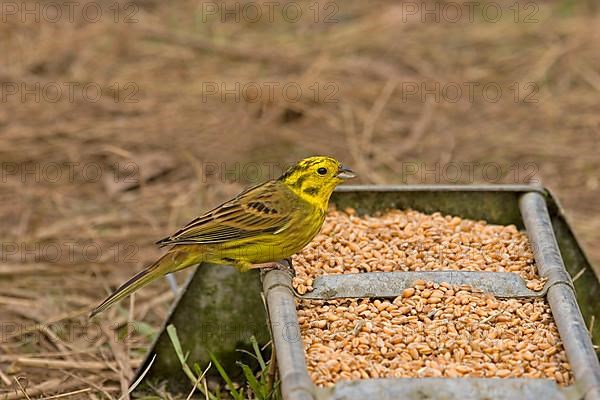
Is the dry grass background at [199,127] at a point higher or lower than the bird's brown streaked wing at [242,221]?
higher

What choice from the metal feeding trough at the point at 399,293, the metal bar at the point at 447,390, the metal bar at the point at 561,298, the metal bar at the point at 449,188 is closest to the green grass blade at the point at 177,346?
the metal feeding trough at the point at 399,293

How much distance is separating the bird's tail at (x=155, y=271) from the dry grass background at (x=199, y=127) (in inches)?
20.6

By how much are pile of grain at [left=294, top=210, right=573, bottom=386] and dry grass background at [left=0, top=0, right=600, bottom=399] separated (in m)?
1.32

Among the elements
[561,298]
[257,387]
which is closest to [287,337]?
[257,387]

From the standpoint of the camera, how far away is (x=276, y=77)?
8.32 meters

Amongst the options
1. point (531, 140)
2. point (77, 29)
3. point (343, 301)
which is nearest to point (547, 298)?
point (343, 301)

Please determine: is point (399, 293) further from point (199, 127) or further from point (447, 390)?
point (199, 127)

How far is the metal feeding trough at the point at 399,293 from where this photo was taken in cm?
320

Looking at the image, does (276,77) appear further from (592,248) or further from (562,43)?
(592,248)

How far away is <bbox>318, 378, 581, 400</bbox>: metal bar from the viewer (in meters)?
3.17

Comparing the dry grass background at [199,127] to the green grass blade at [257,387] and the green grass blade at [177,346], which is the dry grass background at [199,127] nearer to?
the green grass blade at [177,346]

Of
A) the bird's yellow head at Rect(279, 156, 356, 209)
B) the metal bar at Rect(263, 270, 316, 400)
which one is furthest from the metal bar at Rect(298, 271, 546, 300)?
the bird's yellow head at Rect(279, 156, 356, 209)

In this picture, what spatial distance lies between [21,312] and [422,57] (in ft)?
14.6

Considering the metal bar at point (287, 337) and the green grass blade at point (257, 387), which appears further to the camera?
the green grass blade at point (257, 387)
